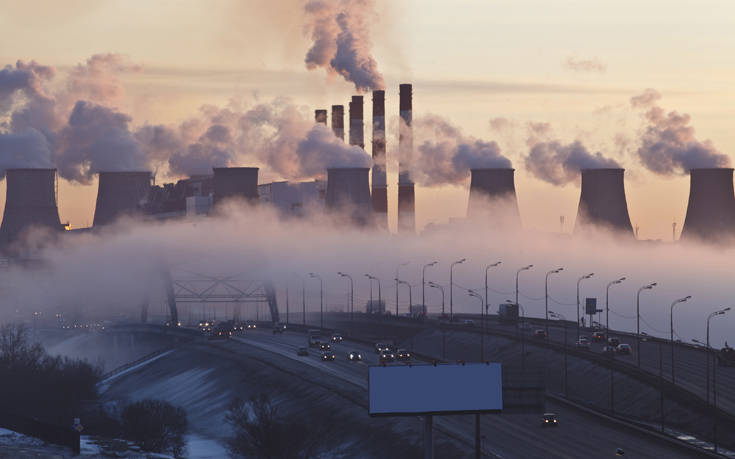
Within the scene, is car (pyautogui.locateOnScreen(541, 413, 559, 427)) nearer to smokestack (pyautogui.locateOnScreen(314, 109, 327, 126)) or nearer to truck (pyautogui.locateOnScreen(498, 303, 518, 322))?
truck (pyautogui.locateOnScreen(498, 303, 518, 322))

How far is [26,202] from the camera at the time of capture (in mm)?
171125

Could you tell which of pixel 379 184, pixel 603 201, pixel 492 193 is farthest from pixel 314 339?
pixel 379 184

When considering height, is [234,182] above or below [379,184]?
above

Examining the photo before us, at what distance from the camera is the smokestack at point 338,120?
630ft

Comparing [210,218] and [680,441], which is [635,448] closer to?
[680,441]

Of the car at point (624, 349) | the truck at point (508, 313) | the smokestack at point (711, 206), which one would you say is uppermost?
the smokestack at point (711, 206)

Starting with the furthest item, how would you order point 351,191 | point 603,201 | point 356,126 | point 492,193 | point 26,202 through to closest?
1. point 356,126
2. point 26,202
3. point 351,191
4. point 492,193
5. point 603,201

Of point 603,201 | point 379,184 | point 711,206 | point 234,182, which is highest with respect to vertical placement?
point 234,182

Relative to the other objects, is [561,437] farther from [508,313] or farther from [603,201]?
[603,201]

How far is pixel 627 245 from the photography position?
528 ft

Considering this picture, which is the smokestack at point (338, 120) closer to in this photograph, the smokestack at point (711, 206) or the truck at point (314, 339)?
the truck at point (314, 339)

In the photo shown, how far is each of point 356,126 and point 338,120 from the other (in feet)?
37.4

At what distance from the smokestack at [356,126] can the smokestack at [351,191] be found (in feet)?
62.4

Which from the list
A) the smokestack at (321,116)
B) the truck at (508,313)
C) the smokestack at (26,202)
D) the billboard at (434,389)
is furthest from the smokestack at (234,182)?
the billboard at (434,389)
